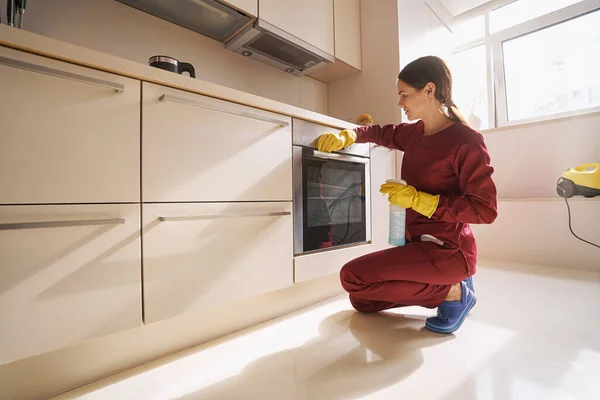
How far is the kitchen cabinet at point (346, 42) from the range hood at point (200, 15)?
678 millimetres

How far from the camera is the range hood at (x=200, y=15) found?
125 cm

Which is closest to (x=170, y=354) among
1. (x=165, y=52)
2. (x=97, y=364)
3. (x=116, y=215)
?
(x=97, y=364)

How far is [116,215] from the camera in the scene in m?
0.76

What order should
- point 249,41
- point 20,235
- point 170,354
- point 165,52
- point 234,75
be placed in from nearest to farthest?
point 20,235 < point 170,354 < point 165,52 < point 249,41 < point 234,75

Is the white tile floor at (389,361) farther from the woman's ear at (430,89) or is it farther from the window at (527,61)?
the window at (527,61)

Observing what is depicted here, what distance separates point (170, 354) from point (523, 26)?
3.38 meters

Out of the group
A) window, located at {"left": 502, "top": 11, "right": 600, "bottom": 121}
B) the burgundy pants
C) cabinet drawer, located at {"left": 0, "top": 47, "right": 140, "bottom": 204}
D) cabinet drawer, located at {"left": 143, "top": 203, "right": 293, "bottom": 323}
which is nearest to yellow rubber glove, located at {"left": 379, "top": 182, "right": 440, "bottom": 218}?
the burgundy pants

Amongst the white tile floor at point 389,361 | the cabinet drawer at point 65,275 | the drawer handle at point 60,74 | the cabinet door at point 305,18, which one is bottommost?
the white tile floor at point 389,361

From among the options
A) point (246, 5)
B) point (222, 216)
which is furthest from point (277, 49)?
point (222, 216)

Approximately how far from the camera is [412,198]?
3.57ft

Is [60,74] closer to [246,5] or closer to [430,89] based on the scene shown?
[246,5]

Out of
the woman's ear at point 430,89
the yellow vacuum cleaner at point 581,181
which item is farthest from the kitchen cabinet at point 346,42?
the yellow vacuum cleaner at point 581,181

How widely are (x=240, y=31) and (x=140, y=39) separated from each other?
46cm

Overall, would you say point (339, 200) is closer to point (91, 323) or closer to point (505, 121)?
point (91, 323)
